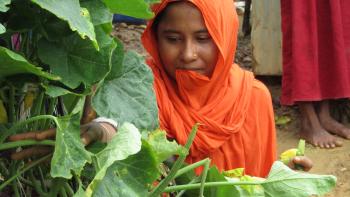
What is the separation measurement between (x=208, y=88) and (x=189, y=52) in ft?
0.61

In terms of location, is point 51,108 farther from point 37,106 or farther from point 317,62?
point 317,62

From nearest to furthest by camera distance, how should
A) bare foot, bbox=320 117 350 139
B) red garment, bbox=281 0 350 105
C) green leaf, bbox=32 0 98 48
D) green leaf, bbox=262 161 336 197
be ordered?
green leaf, bbox=32 0 98 48, green leaf, bbox=262 161 336 197, red garment, bbox=281 0 350 105, bare foot, bbox=320 117 350 139

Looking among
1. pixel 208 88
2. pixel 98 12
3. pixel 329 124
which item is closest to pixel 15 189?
pixel 98 12

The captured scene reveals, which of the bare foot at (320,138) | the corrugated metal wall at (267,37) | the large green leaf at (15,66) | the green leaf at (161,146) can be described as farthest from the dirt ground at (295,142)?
the large green leaf at (15,66)

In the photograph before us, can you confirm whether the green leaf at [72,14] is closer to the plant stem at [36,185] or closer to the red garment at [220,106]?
the plant stem at [36,185]

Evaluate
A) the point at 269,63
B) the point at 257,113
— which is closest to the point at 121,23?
the point at 269,63

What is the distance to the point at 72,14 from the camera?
2.69 feet

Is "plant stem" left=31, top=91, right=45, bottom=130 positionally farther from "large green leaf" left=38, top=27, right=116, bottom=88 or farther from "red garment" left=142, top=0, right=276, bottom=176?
"red garment" left=142, top=0, right=276, bottom=176

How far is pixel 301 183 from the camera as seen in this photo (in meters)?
1.04

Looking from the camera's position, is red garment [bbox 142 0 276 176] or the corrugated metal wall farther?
the corrugated metal wall

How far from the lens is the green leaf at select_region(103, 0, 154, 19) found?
37.6 inches

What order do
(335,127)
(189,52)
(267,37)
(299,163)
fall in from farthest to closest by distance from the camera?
1. (267,37)
2. (335,127)
3. (189,52)
4. (299,163)

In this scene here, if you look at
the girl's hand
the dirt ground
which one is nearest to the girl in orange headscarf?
the girl's hand

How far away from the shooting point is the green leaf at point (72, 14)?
801mm
